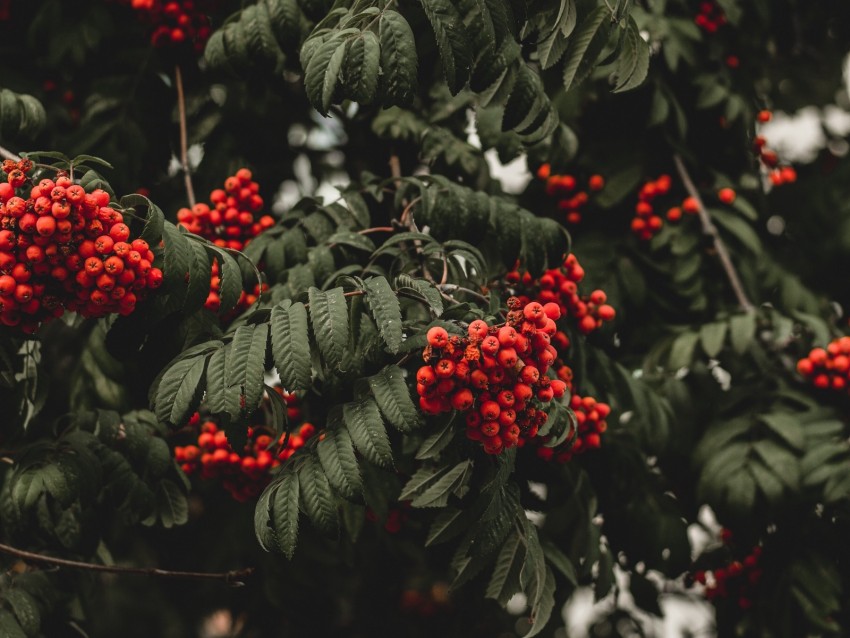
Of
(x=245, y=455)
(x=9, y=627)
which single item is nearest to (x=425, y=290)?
(x=245, y=455)

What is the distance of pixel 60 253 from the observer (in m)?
2.25

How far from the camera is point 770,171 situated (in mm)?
4668

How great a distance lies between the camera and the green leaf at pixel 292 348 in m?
2.23

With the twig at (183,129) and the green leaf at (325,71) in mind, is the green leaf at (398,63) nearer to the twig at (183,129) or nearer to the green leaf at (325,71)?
the green leaf at (325,71)

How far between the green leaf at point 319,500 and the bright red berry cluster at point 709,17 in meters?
3.11

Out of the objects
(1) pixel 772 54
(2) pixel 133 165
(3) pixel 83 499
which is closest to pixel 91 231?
(3) pixel 83 499

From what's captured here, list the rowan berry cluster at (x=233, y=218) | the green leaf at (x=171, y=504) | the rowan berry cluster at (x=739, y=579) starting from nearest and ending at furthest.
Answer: the green leaf at (x=171, y=504) → the rowan berry cluster at (x=233, y=218) → the rowan berry cluster at (x=739, y=579)

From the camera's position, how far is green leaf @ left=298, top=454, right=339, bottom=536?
230cm

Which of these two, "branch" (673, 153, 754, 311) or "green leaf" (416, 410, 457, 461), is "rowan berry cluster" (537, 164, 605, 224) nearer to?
"branch" (673, 153, 754, 311)

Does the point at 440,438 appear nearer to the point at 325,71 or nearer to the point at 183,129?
the point at 325,71

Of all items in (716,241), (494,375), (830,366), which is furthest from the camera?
(716,241)

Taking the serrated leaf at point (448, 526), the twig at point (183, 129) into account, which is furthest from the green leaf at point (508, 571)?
the twig at point (183, 129)

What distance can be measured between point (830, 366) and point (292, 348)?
7.70 ft

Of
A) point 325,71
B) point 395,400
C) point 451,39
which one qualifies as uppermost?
point 451,39
